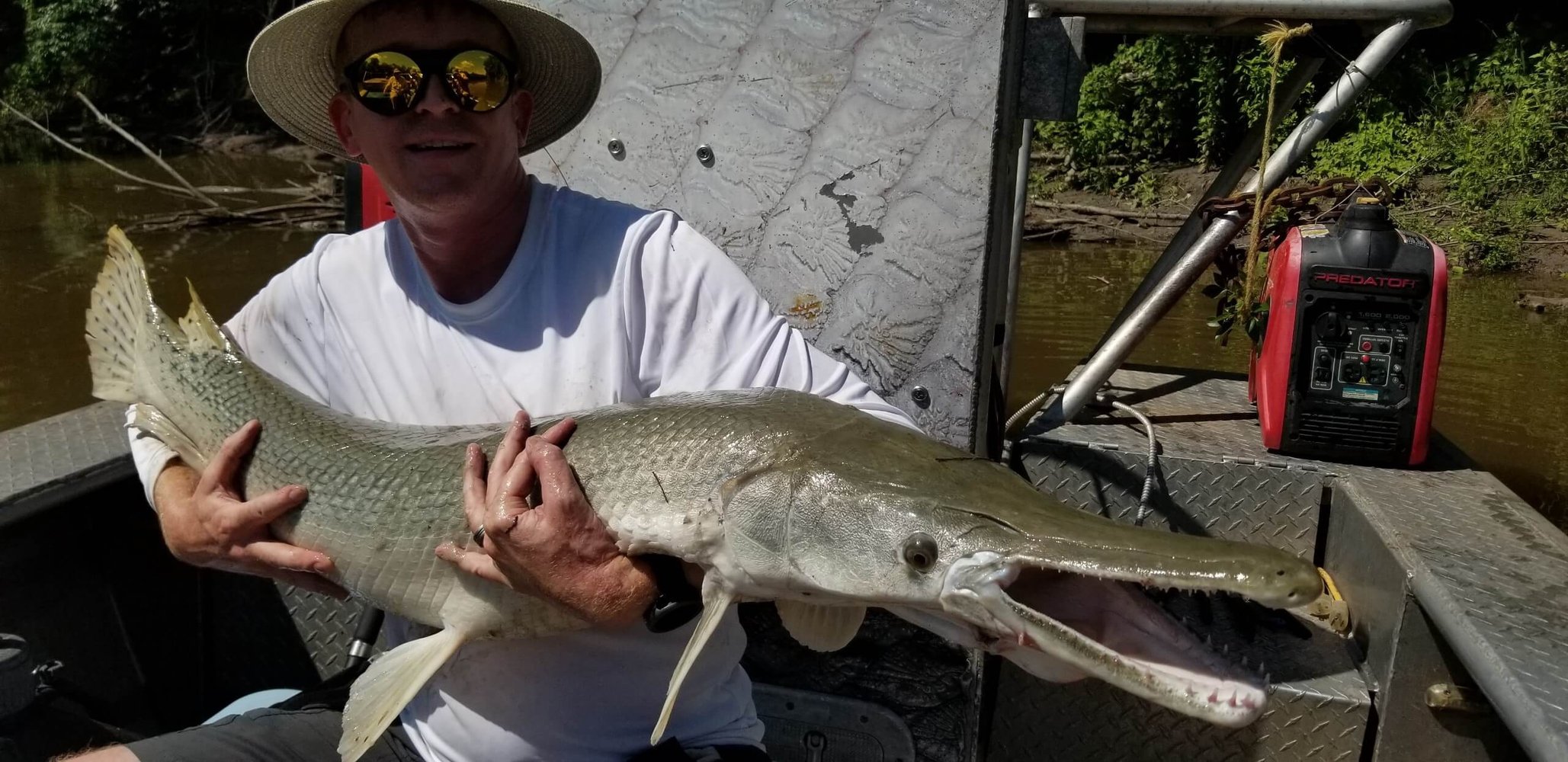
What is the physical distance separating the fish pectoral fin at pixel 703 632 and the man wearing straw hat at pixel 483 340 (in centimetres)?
20

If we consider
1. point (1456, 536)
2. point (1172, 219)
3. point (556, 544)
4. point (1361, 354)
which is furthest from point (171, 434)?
point (1172, 219)

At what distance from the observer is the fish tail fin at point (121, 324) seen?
2.54 m

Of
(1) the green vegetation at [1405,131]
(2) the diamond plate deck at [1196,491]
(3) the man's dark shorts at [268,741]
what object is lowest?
(3) the man's dark shorts at [268,741]

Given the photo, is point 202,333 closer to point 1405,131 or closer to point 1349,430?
point 1349,430

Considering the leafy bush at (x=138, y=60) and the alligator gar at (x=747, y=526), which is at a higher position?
the leafy bush at (x=138, y=60)

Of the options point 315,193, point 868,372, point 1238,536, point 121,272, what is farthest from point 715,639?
point 315,193

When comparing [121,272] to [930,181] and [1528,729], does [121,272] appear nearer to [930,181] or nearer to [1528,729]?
[930,181]

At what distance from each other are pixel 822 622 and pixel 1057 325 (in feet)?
25.9

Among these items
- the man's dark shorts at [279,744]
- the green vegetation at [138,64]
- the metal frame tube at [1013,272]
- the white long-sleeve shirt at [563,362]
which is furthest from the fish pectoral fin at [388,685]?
the green vegetation at [138,64]

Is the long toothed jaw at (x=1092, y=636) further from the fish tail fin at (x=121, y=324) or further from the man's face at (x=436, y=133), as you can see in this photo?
the fish tail fin at (x=121, y=324)

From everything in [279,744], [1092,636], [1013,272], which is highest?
[1013,272]

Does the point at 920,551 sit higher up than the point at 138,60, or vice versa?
the point at 138,60

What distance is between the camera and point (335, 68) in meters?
2.52

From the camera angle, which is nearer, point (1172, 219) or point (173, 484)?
point (173, 484)
